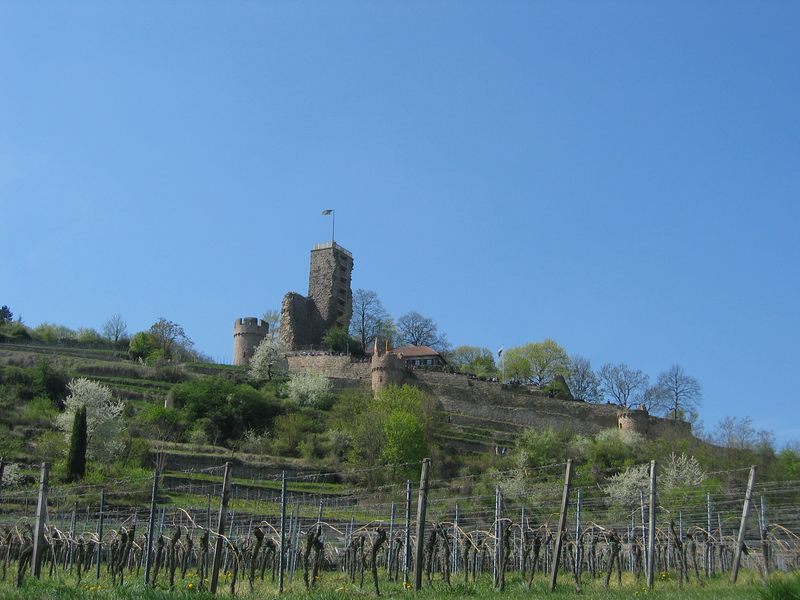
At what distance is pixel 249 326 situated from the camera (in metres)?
87.9

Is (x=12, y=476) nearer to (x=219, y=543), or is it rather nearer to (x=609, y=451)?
(x=219, y=543)

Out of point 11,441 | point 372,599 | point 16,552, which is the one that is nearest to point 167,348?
point 11,441

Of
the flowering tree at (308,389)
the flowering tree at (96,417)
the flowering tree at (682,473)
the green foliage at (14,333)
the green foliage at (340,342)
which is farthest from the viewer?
the green foliage at (340,342)

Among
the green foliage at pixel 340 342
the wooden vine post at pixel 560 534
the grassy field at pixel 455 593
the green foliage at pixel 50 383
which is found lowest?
the grassy field at pixel 455 593

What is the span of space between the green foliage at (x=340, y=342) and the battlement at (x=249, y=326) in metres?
5.84

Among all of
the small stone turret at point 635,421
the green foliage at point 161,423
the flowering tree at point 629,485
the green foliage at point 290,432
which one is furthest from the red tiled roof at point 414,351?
the flowering tree at point 629,485

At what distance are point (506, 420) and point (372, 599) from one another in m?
64.0

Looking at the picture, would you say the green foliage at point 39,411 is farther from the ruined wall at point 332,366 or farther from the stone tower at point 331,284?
the stone tower at point 331,284

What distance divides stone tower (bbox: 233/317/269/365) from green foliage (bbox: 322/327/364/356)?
6.18m

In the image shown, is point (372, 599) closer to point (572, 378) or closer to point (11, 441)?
point (11, 441)

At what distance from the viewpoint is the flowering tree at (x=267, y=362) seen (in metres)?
79.2

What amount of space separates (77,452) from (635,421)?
45266 mm

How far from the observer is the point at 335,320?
305ft

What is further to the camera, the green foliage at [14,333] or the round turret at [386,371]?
the green foliage at [14,333]
